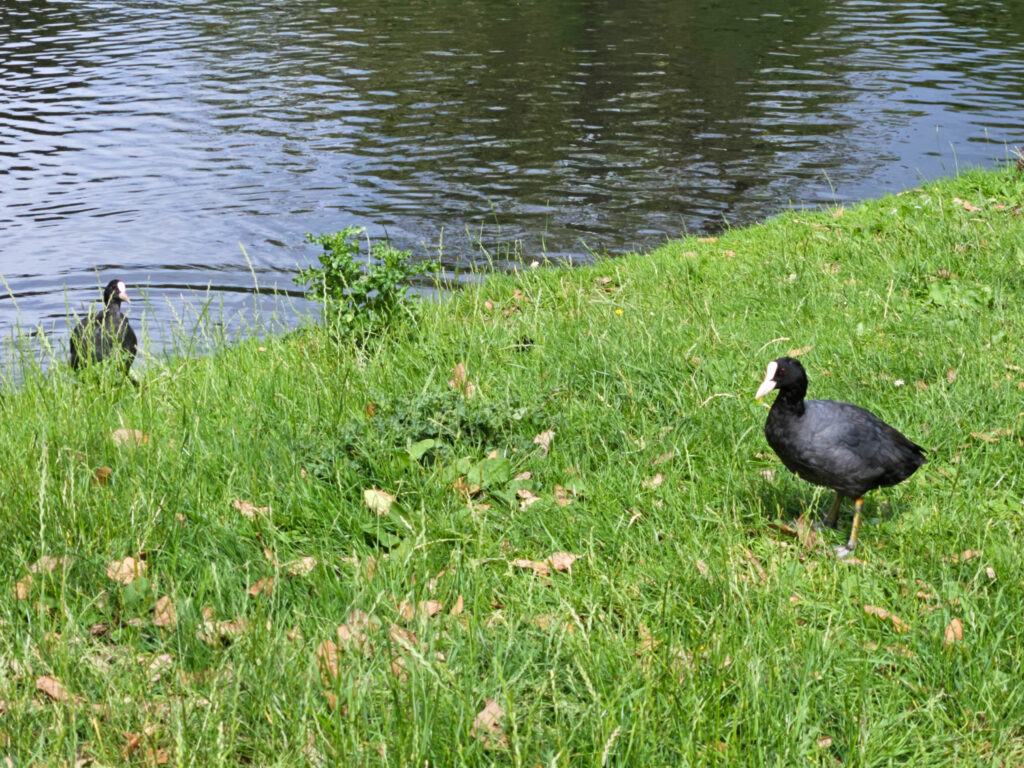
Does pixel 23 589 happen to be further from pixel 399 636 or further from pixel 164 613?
pixel 399 636

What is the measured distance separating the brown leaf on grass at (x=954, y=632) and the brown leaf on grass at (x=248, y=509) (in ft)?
9.14

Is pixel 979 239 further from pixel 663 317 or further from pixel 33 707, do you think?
pixel 33 707

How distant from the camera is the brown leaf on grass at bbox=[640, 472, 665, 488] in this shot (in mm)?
4715

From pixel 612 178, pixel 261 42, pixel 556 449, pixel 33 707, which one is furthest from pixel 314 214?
pixel 261 42

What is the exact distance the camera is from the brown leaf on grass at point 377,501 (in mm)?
4539

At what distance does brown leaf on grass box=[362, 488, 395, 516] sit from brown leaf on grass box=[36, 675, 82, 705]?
1.62 metres

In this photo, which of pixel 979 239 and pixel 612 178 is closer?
pixel 979 239

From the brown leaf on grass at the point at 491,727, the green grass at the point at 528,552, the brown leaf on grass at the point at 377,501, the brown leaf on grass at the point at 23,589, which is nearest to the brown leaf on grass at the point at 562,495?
the green grass at the point at 528,552

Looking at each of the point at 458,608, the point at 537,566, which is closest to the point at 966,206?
the point at 537,566

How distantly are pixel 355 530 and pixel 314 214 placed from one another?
393 inches

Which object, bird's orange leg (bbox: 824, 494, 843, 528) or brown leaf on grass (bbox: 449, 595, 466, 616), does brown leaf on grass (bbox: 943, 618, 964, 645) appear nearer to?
bird's orange leg (bbox: 824, 494, 843, 528)

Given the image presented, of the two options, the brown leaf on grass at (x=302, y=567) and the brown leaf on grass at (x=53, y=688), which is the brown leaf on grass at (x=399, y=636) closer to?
the brown leaf on grass at (x=302, y=567)

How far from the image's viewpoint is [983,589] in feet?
12.7

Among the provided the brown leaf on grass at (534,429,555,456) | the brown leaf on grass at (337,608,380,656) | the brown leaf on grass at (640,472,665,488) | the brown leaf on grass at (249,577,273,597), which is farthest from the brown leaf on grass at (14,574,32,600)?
the brown leaf on grass at (640,472,665,488)
